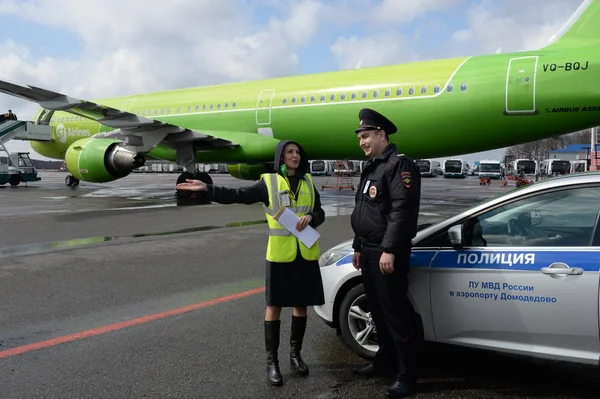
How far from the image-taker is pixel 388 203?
3172 millimetres

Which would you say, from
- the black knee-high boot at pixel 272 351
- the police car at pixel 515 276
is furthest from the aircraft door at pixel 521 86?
the black knee-high boot at pixel 272 351

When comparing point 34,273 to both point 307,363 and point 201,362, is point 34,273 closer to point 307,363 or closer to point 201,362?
point 201,362

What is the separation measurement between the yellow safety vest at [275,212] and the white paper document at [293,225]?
0.04m

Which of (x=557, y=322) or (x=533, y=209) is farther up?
(x=533, y=209)

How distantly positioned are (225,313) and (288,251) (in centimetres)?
173

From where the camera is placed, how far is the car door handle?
2854mm

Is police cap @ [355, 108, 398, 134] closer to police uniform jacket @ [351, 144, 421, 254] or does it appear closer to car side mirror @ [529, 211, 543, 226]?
police uniform jacket @ [351, 144, 421, 254]

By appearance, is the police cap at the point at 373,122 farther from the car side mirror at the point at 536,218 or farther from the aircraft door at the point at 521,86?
the aircraft door at the point at 521,86

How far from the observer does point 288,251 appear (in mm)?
3352

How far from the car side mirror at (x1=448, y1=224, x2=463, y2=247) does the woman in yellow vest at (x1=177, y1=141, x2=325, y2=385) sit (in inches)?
36.6

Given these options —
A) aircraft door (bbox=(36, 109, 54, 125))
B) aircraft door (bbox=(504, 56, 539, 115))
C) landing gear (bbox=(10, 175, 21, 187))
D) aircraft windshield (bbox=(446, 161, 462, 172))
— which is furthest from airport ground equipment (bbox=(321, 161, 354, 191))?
landing gear (bbox=(10, 175, 21, 187))

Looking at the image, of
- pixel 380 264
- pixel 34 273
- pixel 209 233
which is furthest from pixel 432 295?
pixel 209 233

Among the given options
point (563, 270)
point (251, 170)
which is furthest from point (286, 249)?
point (251, 170)

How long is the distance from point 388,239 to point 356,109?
12.0 m
